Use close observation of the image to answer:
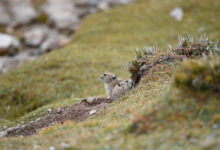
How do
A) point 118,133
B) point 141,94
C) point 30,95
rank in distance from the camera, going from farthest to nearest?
point 30,95, point 141,94, point 118,133

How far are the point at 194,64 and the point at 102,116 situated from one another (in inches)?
170

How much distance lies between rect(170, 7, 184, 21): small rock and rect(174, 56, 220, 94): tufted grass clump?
3390cm

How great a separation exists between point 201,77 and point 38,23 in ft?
156

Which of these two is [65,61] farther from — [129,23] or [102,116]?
[102,116]

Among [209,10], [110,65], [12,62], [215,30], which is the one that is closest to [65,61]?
[110,65]

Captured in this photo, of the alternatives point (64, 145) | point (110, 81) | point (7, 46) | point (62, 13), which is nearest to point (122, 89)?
point (110, 81)

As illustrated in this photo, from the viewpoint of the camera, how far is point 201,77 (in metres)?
7.77

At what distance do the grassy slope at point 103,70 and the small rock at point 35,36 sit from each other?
8430mm

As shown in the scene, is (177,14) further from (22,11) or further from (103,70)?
(22,11)

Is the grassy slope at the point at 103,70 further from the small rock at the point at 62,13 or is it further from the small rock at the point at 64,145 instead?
the small rock at the point at 62,13

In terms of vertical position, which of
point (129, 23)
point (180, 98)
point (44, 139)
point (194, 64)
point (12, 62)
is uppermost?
point (129, 23)

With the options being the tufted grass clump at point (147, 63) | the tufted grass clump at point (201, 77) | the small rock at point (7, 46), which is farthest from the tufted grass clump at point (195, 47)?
the small rock at point (7, 46)

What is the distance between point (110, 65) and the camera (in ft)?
89.5

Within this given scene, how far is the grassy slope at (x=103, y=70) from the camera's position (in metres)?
8.30
